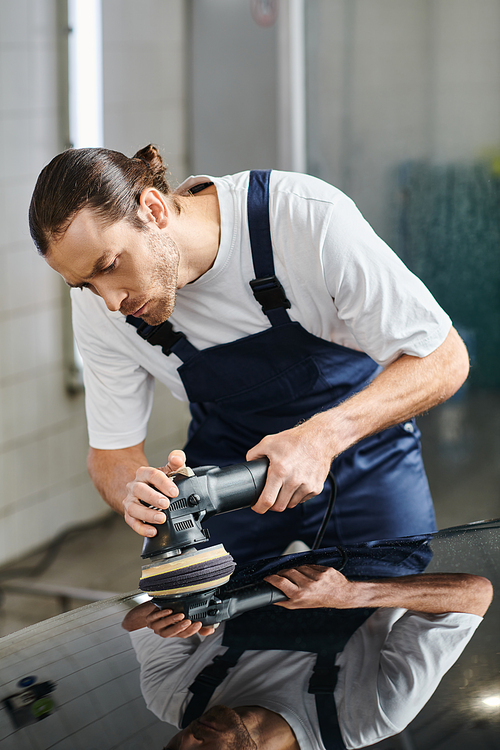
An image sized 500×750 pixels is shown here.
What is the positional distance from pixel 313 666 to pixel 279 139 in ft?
6.34

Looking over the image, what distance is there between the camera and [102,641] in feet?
2.33

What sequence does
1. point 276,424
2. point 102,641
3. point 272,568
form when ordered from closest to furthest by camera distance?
point 102,641
point 272,568
point 276,424

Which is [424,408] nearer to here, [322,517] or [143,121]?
[322,517]

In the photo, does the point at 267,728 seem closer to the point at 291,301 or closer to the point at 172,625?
the point at 172,625

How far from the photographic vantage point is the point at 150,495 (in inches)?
36.1

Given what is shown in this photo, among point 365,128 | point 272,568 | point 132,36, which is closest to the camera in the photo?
point 272,568

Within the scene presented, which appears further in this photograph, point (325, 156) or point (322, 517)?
point (325, 156)

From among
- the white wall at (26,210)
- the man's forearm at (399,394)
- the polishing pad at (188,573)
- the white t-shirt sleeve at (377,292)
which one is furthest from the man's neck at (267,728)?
the white wall at (26,210)

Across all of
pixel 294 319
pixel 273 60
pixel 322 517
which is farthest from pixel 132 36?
pixel 322 517

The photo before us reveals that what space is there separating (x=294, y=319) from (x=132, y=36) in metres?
1.89

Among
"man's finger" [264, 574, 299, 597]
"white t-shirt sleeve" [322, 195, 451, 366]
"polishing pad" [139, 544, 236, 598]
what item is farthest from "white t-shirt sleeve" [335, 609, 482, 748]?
"white t-shirt sleeve" [322, 195, 451, 366]

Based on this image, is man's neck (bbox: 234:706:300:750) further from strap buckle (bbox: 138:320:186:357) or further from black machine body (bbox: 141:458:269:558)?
strap buckle (bbox: 138:320:186:357)

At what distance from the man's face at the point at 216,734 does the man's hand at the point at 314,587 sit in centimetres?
20

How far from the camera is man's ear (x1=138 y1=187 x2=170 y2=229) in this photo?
122 cm
